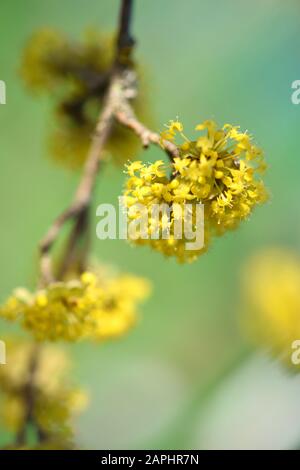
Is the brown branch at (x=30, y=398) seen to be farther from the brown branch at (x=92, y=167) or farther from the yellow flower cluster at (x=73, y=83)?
the yellow flower cluster at (x=73, y=83)

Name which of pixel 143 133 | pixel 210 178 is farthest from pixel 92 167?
pixel 210 178

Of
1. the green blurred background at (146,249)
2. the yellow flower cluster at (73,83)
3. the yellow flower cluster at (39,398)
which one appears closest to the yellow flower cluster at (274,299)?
the green blurred background at (146,249)

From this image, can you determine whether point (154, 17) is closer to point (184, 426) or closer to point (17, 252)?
point (17, 252)

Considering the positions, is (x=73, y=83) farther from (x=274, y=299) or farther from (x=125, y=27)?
(x=274, y=299)

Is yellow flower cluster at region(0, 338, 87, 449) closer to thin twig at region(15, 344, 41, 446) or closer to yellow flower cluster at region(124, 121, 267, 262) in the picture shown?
thin twig at region(15, 344, 41, 446)

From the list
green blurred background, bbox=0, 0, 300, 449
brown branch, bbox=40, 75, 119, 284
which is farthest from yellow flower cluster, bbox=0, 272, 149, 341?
A: green blurred background, bbox=0, 0, 300, 449
